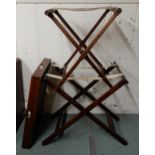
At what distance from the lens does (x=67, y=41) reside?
6.38 feet

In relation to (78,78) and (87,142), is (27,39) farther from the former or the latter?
(87,142)

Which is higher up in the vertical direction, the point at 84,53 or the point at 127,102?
the point at 84,53

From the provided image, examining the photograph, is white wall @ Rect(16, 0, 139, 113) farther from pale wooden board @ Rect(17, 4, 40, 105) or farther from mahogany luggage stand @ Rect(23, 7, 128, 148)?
mahogany luggage stand @ Rect(23, 7, 128, 148)

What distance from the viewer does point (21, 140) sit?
177 cm

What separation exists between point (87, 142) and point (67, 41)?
2.97ft

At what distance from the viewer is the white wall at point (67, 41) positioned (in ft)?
6.06

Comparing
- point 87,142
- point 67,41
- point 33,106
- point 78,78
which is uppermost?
point 67,41

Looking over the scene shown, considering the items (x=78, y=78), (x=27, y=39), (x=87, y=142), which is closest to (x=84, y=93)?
(x=78, y=78)

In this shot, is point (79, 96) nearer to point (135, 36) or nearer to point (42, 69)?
point (42, 69)

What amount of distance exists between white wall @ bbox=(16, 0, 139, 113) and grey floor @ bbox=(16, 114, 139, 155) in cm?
35

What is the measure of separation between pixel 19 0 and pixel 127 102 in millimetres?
1396

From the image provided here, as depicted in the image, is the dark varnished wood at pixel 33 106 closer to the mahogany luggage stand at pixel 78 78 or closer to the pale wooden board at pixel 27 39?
the mahogany luggage stand at pixel 78 78

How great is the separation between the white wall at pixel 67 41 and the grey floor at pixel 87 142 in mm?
352
